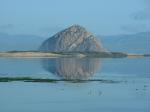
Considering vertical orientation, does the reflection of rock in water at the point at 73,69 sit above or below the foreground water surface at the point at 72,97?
below

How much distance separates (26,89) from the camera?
39656 millimetres

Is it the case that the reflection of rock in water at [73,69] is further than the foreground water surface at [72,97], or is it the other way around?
the reflection of rock in water at [73,69]

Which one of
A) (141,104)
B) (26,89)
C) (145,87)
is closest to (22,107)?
(141,104)

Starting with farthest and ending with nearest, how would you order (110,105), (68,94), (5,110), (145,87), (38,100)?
(145,87), (68,94), (38,100), (110,105), (5,110)

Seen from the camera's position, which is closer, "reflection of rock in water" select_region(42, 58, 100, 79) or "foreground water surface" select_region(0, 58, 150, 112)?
"foreground water surface" select_region(0, 58, 150, 112)

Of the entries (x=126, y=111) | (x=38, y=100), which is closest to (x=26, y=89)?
(x=38, y=100)

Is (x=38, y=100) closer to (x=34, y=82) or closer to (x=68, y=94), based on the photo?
(x=68, y=94)

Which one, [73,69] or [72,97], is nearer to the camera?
[72,97]

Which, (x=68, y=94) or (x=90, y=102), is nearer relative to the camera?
(x=90, y=102)

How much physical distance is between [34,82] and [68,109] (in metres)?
18.4

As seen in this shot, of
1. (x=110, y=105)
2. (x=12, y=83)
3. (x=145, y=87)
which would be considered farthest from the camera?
(x=12, y=83)

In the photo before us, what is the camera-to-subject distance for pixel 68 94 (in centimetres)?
3666

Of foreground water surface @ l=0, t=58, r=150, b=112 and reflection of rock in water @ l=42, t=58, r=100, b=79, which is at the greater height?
foreground water surface @ l=0, t=58, r=150, b=112

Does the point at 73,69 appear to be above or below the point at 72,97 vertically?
below
